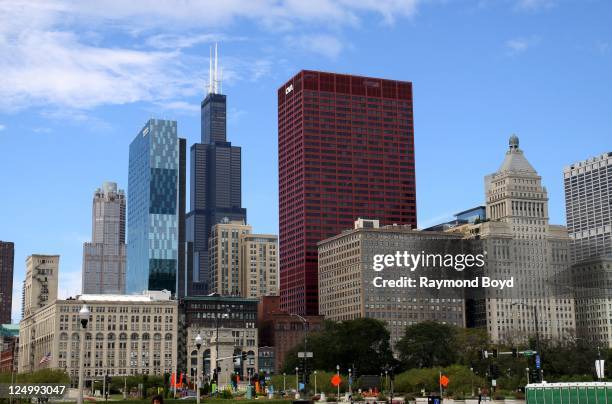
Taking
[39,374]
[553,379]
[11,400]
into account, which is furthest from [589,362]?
[11,400]

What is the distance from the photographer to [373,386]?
499ft

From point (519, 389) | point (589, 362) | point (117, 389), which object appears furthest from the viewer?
point (117, 389)

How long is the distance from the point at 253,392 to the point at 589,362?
6615cm

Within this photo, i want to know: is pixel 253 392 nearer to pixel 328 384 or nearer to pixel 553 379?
pixel 328 384

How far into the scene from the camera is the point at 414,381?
5684 inches

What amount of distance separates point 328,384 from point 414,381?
47.5ft

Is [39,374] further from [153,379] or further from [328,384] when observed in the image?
[328,384]

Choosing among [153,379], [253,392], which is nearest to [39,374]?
[153,379]

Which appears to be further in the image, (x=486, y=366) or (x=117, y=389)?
(x=117, y=389)

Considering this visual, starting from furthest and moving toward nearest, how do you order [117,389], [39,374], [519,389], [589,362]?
[117,389] → [589,362] → [39,374] → [519,389]

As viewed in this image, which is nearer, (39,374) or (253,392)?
(253,392)

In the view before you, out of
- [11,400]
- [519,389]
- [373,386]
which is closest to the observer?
[11,400]

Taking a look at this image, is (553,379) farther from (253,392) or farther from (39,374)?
(39,374)

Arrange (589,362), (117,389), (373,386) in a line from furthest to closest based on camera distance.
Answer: (117,389), (589,362), (373,386)
